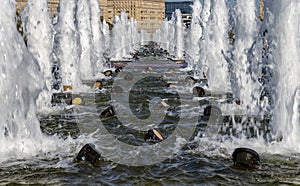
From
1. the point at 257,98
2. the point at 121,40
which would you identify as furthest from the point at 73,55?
the point at 121,40

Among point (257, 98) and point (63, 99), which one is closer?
point (257, 98)

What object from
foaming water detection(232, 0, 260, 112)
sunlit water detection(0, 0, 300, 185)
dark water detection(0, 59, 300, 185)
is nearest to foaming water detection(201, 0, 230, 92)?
foaming water detection(232, 0, 260, 112)

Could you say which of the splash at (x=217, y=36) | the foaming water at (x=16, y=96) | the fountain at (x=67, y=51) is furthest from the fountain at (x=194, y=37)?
the foaming water at (x=16, y=96)

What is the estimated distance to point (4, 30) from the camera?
10.2 meters

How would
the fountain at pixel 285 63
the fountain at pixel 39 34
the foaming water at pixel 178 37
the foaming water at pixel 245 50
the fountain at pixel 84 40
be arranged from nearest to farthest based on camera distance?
the fountain at pixel 285 63 → the foaming water at pixel 245 50 → the fountain at pixel 39 34 → the fountain at pixel 84 40 → the foaming water at pixel 178 37

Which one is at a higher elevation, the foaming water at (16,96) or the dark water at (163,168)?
the foaming water at (16,96)

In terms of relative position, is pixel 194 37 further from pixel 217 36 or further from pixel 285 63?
pixel 285 63

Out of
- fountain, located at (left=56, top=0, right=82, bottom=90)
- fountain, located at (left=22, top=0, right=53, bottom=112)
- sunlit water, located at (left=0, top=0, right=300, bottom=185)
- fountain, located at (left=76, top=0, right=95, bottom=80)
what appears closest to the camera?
sunlit water, located at (left=0, top=0, right=300, bottom=185)

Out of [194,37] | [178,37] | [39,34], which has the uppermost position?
[178,37]

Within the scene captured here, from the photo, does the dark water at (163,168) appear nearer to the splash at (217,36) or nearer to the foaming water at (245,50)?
the foaming water at (245,50)

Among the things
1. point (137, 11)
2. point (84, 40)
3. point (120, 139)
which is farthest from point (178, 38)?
point (137, 11)

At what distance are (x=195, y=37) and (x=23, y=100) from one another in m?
25.2

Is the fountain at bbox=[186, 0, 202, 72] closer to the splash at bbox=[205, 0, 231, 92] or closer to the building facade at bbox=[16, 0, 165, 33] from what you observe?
the splash at bbox=[205, 0, 231, 92]

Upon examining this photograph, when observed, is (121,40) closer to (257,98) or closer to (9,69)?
(257,98)
